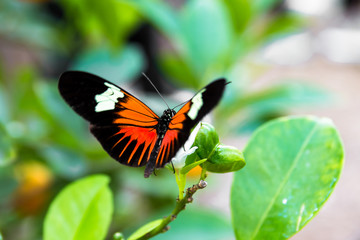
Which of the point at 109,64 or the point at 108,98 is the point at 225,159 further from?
the point at 109,64

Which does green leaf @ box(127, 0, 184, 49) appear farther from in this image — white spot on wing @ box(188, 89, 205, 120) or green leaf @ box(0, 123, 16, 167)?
white spot on wing @ box(188, 89, 205, 120)

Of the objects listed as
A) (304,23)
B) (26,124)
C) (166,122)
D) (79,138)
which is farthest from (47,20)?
(166,122)

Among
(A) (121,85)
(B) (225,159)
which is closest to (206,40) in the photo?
(A) (121,85)

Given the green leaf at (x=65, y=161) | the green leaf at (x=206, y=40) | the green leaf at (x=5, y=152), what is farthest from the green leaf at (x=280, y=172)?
the green leaf at (x=206, y=40)

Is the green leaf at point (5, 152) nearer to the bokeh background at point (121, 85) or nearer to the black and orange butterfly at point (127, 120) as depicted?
the bokeh background at point (121, 85)

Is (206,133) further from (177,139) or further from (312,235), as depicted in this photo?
(312,235)
